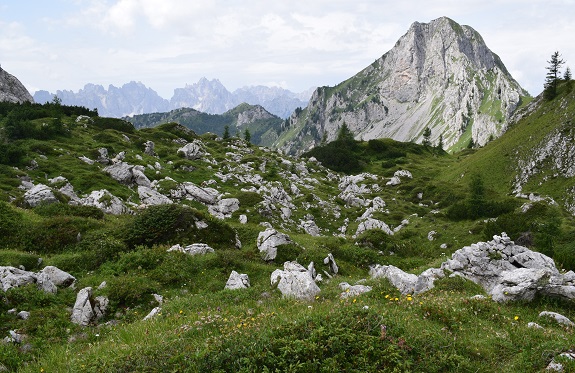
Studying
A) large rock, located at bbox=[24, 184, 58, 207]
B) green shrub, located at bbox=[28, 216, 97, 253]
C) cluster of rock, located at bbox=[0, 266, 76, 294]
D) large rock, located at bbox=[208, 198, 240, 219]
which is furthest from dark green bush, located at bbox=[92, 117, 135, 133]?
cluster of rock, located at bbox=[0, 266, 76, 294]

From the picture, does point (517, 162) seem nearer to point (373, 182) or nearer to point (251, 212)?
point (373, 182)

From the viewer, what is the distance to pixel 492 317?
1153cm

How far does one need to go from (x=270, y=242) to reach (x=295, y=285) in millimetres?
8428

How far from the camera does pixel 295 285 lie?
15.7 meters

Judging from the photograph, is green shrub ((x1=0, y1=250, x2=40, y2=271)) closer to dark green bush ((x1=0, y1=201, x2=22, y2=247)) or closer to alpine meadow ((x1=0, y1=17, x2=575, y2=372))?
alpine meadow ((x1=0, y1=17, x2=575, y2=372))

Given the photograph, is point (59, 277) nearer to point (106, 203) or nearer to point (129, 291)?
point (129, 291)

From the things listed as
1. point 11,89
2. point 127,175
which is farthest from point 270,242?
point 11,89

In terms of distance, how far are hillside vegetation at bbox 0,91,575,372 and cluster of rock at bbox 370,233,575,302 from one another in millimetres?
501

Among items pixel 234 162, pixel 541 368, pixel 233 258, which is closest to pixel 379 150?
pixel 234 162

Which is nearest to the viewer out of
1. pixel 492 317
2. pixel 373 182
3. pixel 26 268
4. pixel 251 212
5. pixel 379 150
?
pixel 492 317

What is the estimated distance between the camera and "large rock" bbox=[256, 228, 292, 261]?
23.0 m

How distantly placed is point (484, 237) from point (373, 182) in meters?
44.8

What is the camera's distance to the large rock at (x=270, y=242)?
75.3 ft

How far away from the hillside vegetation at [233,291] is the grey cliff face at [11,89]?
229 feet
